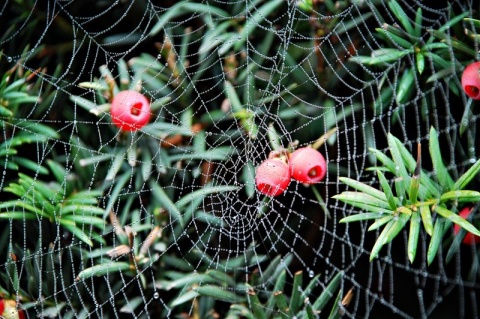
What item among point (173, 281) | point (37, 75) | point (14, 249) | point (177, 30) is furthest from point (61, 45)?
point (173, 281)

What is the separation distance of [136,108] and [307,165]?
11.0 inches

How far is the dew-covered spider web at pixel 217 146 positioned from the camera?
3.68ft

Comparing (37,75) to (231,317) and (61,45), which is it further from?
(231,317)

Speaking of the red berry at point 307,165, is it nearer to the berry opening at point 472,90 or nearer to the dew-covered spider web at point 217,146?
the dew-covered spider web at point 217,146

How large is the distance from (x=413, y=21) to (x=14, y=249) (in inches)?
29.7

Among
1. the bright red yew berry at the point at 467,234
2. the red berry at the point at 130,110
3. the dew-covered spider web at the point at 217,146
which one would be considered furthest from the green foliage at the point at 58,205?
the bright red yew berry at the point at 467,234

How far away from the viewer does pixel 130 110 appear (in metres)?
1.11

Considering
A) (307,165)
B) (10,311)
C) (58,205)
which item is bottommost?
(10,311)

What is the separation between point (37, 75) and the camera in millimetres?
1221

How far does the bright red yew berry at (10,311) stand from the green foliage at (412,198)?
54 cm

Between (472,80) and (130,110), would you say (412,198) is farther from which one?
(130,110)

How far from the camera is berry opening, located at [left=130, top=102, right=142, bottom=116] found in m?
1.11

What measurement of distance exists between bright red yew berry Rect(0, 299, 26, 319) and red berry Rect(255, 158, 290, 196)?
1.41 ft

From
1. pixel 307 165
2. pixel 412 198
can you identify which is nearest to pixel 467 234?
pixel 412 198
